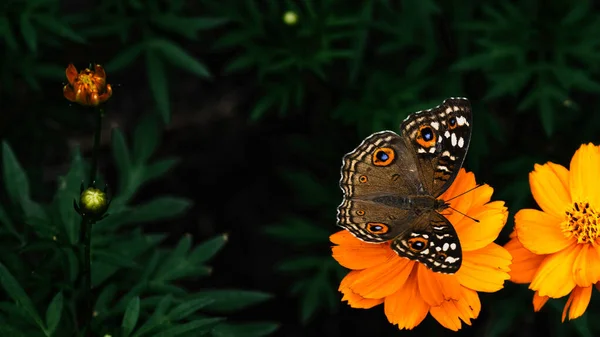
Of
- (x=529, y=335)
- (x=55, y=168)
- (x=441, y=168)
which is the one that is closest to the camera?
(x=441, y=168)

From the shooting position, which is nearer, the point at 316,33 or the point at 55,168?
the point at 316,33

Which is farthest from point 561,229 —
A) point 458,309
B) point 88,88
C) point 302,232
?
point 88,88

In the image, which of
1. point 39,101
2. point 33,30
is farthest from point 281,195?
point 33,30

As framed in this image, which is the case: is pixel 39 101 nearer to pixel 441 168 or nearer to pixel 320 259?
pixel 320 259

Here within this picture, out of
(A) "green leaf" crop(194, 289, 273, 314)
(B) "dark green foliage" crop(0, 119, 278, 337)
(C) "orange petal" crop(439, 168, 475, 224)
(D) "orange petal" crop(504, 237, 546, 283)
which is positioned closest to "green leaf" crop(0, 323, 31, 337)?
(B) "dark green foliage" crop(0, 119, 278, 337)

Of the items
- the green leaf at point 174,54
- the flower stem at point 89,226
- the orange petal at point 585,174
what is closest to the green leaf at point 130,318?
the flower stem at point 89,226

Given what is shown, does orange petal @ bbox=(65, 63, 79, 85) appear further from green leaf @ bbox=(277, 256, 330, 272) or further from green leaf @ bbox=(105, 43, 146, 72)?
green leaf @ bbox=(277, 256, 330, 272)

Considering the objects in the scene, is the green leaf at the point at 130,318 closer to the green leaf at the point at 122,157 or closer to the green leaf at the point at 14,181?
the green leaf at the point at 14,181
